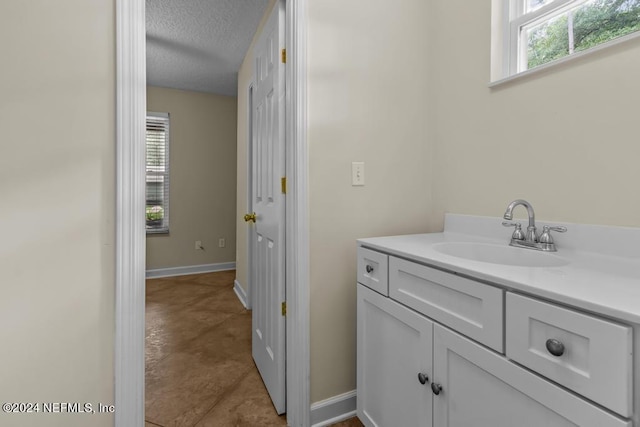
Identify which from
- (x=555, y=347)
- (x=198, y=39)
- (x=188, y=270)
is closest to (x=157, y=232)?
(x=188, y=270)

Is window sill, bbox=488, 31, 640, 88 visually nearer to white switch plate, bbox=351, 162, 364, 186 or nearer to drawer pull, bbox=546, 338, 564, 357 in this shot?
white switch plate, bbox=351, 162, 364, 186

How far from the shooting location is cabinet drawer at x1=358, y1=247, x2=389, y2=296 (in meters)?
1.18

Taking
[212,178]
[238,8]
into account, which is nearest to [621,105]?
[238,8]

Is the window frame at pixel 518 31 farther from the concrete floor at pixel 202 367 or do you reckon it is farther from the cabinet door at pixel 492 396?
the concrete floor at pixel 202 367

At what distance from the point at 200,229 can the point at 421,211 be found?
3567mm

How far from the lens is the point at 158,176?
13.6ft

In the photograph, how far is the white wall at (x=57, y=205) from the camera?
0.92 meters

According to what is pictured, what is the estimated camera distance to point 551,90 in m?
1.15

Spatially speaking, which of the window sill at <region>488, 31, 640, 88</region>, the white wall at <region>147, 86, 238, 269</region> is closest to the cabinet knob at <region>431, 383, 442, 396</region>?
the window sill at <region>488, 31, 640, 88</region>

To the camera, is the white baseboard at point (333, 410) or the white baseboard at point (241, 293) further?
the white baseboard at point (241, 293)

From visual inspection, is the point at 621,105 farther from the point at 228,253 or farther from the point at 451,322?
the point at 228,253

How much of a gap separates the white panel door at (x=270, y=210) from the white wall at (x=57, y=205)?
692 mm

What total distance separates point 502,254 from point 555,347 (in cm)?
63

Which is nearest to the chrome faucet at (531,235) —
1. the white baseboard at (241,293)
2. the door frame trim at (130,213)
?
the door frame trim at (130,213)
